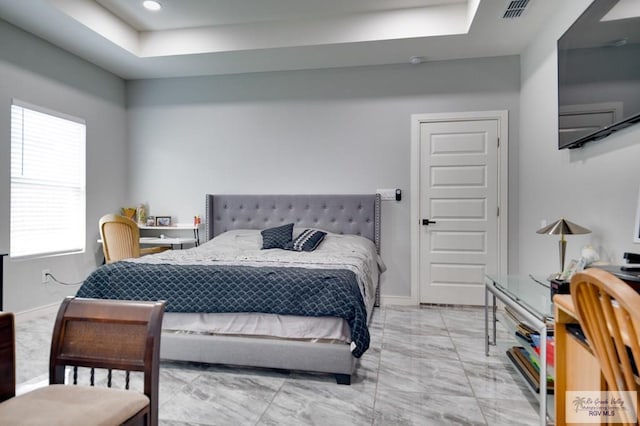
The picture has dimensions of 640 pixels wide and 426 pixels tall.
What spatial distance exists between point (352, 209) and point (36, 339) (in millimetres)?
3102

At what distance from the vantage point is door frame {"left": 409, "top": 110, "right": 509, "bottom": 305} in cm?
396

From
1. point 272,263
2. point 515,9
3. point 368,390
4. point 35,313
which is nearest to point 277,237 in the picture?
point 272,263

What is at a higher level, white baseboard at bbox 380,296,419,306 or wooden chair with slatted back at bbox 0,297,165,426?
wooden chair with slatted back at bbox 0,297,165,426

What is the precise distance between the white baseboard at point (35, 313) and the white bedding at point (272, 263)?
159 centimetres

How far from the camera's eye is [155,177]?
187 inches

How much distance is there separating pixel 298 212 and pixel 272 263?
5.10 feet

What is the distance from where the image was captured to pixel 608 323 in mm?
829

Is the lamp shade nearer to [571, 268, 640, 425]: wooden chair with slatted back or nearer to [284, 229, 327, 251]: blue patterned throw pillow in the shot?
[571, 268, 640, 425]: wooden chair with slatted back

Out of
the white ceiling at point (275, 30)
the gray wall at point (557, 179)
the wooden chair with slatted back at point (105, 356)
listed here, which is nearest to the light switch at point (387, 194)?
the gray wall at point (557, 179)

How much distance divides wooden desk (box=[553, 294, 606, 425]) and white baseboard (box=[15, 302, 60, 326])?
4223 millimetres

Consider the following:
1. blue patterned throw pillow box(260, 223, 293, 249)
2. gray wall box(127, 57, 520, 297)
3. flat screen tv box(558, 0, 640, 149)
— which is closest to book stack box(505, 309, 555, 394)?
flat screen tv box(558, 0, 640, 149)

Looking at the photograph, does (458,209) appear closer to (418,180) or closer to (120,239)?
(418,180)

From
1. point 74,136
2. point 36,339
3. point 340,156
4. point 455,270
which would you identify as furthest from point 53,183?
point 455,270

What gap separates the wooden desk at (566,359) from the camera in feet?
4.10
